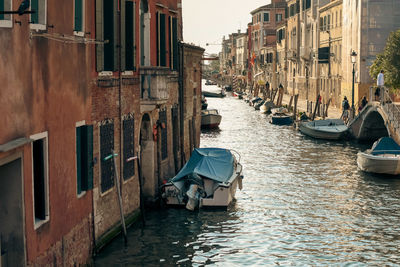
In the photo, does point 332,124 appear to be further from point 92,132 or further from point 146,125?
point 92,132

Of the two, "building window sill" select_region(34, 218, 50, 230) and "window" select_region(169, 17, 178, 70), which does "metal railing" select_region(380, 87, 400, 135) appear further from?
"building window sill" select_region(34, 218, 50, 230)

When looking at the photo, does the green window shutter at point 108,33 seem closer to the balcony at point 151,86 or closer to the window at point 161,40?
the balcony at point 151,86

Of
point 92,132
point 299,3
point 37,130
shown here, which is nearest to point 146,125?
point 92,132

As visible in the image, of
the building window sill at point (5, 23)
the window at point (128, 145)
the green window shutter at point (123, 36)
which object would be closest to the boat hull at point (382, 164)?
the window at point (128, 145)

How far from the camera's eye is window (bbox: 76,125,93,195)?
14125 millimetres

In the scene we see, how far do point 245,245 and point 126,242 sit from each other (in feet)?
9.98

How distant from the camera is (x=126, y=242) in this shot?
16.6m

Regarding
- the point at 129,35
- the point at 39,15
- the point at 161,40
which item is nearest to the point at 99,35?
the point at 129,35

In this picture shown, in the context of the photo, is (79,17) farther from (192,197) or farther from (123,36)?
(192,197)

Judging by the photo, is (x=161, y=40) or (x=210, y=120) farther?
(x=210, y=120)

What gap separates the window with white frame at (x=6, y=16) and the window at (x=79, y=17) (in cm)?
359

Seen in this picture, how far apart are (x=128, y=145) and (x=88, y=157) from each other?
142 inches

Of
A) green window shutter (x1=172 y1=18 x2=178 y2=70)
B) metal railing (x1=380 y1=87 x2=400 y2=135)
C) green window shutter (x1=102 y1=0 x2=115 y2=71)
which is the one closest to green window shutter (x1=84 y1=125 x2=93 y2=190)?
green window shutter (x1=102 y1=0 x2=115 y2=71)

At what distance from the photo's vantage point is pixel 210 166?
21.5m
